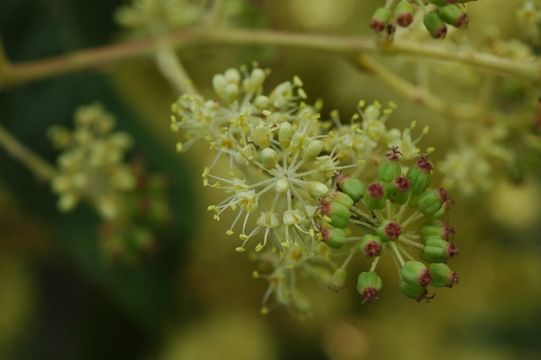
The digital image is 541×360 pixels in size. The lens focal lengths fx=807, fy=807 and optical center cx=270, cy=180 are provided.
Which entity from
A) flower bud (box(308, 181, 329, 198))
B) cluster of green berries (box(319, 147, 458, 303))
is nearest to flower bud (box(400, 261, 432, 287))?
cluster of green berries (box(319, 147, 458, 303))

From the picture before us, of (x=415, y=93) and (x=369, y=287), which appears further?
(x=415, y=93)

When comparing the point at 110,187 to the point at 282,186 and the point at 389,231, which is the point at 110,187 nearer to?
the point at 282,186

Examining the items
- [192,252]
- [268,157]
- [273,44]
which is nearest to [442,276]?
[268,157]

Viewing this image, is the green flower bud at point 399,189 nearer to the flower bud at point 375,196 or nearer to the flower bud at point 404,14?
the flower bud at point 375,196

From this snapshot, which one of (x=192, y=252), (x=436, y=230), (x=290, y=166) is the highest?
(x=290, y=166)

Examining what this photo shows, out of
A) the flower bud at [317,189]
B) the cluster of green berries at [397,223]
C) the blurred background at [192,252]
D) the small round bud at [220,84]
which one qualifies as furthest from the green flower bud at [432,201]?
the blurred background at [192,252]

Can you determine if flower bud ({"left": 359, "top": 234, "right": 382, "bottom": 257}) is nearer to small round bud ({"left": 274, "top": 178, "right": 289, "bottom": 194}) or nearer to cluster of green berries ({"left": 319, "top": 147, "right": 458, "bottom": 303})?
cluster of green berries ({"left": 319, "top": 147, "right": 458, "bottom": 303})
